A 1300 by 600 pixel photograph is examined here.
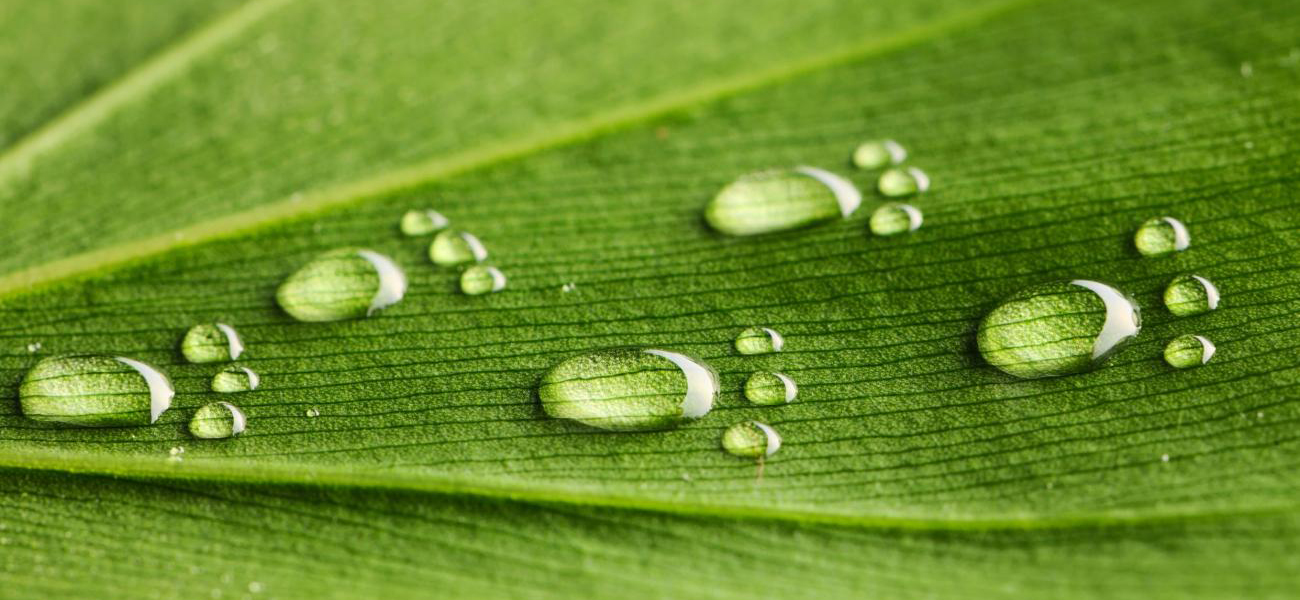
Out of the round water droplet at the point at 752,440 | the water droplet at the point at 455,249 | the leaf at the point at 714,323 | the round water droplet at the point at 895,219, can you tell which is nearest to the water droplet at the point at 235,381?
the leaf at the point at 714,323

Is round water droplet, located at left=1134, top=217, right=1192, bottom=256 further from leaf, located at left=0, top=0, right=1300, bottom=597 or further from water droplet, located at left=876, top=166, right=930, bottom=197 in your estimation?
water droplet, located at left=876, top=166, right=930, bottom=197

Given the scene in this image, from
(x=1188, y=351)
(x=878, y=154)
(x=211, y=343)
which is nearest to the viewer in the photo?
(x=1188, y=351)

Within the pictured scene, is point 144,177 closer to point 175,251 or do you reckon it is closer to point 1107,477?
point 175,251

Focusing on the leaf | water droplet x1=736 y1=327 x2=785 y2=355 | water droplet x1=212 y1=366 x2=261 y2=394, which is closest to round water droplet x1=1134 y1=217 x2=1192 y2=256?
the leaf

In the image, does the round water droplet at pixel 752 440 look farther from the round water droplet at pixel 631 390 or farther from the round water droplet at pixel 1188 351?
the round water droplet at pixel 1188 351

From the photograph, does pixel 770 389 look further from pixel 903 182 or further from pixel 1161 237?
pixel 1161 237

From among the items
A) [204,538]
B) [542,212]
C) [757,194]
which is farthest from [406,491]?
[757,194]

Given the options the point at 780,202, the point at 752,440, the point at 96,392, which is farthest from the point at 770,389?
the point at 96,392
